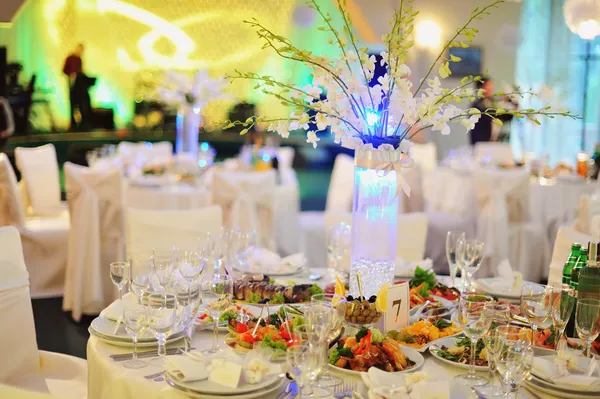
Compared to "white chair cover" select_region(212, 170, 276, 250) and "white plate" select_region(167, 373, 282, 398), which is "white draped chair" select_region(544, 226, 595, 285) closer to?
"white plate" select_region(167, 373, 282, 398)

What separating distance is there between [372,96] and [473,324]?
80 cm

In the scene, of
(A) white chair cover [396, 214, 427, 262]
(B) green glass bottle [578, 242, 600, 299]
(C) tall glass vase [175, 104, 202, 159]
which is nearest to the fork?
(B) green glass bottle [578, 242, 600, 299]

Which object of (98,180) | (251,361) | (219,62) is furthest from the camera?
(219,62)

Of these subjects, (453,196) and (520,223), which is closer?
(520,223)

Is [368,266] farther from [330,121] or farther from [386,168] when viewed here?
[330,121]

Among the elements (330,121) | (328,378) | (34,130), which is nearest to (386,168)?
(330,121)

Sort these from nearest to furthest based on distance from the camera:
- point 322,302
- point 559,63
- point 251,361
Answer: point 251,361, point 322,302, point 559,63

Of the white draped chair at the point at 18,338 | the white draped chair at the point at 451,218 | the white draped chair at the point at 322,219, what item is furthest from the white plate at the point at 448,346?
the white draped chair at the point at 451,218

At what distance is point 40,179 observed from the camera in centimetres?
638

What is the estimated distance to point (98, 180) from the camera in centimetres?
512

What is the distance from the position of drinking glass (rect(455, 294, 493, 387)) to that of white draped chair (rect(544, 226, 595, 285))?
121 centimetres

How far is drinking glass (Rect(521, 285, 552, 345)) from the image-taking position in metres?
2.11

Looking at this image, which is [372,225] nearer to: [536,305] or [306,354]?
[536,305]

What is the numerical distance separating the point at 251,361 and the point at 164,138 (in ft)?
29.4
